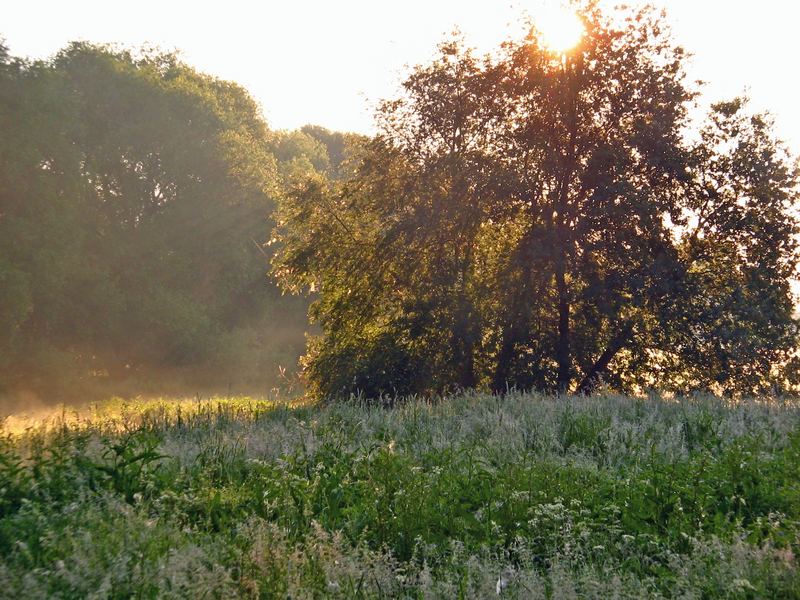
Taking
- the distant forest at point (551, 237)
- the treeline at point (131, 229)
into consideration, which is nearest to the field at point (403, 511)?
the distant forest at point (551, 237)

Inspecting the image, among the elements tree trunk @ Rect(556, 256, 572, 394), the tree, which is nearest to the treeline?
the tree

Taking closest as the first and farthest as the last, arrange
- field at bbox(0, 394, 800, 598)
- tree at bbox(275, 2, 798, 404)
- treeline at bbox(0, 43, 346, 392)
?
field at bbox(0, 394, 800, 598)
tree at bbox(275, 2, 798, 404)
treeline at bbox(0, 43, 346, 392)

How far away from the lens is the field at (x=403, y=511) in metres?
5.55

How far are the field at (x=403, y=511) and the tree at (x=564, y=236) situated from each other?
28.4 ft

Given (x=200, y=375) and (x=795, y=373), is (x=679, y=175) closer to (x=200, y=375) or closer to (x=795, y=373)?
(x=795, y=373)

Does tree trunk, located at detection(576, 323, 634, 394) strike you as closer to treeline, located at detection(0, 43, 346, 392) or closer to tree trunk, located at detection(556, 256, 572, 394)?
tree trunk, located at detection(556, 256, 572, 394)

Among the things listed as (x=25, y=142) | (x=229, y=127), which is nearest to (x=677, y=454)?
(x=25, y=142)

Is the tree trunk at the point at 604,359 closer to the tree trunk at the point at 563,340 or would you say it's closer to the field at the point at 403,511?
the tree trunk at the point at 563,340

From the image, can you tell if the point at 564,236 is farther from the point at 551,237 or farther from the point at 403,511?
the point at 403,511

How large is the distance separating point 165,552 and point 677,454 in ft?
19.4

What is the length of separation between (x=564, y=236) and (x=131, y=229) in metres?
28.8

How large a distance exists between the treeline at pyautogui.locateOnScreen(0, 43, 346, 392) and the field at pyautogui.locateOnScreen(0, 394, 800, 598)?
89.9ft

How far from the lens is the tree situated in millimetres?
19641

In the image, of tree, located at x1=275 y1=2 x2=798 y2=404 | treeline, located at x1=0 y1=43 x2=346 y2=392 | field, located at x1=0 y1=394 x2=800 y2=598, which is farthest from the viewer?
treeline, located at x1=0 y1=43 x2=346 y2=392
